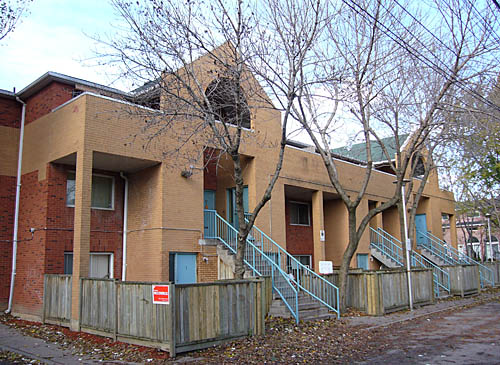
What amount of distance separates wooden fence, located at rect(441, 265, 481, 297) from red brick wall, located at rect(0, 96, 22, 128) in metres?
19.2

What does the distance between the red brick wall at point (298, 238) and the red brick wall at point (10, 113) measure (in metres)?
12.8

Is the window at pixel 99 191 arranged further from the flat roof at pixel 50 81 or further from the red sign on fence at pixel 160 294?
the red sign on fence at pixel 160 294

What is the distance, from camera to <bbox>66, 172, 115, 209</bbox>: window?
15805 mm

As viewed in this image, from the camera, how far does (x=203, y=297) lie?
34.6ft

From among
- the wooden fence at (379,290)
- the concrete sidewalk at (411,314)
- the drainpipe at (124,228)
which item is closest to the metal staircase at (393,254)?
the concrete sidewalk at (411,314)

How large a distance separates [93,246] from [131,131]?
409 centimetres

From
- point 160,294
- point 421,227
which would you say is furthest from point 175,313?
point 421,227

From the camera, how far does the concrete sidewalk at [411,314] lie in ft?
46.4

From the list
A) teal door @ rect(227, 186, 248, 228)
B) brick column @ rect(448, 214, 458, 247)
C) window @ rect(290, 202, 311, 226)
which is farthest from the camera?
brick column @ rect(448, 214, 458, 247)

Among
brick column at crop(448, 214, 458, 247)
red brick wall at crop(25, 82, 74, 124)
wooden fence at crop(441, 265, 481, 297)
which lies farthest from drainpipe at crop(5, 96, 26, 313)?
brick column at crop(448, 214, 458, 247)

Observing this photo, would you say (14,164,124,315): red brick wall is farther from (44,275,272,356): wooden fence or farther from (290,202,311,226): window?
(290,202,311,226): window

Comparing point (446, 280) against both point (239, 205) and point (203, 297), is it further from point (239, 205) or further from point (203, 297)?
point (203, 297)

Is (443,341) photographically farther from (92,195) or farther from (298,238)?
(298,238)

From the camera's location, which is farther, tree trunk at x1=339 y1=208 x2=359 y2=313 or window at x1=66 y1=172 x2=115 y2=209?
window at x1=66 y1=172 x2=115 y2=209
